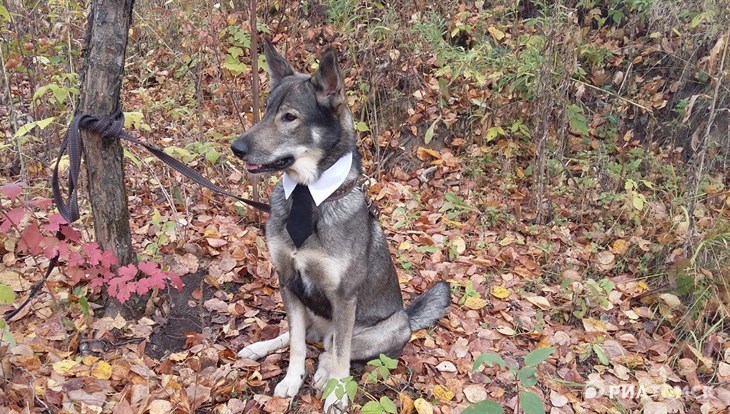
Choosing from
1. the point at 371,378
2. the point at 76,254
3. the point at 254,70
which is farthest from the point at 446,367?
the point at 254,70

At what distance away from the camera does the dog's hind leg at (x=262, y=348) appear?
402 centimetres

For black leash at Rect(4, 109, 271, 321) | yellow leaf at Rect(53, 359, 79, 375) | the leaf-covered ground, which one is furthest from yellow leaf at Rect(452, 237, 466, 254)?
yellow leaf at Rect(53, 359, 79, 375)

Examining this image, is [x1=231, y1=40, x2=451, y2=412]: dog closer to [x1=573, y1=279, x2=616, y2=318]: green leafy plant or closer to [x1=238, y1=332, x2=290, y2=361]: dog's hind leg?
[x1=238, y1=332, x2=290, y2=361]: dog's hind leg

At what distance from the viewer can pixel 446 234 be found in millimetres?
6047

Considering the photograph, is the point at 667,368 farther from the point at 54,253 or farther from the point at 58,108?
the point at 58,108

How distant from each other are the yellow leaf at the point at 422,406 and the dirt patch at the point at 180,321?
1.62m

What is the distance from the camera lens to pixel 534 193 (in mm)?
6430

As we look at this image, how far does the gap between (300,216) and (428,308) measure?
1.58 metres

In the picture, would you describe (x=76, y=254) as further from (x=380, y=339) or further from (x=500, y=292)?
(x=500, y=292)

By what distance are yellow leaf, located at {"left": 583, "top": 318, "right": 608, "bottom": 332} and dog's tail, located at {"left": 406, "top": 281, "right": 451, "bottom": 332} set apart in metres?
1.34

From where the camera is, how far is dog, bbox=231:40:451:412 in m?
3.44

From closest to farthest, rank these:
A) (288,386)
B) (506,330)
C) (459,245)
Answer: (288,386)
(506,330)
(459,245)

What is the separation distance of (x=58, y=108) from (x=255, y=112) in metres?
2.82

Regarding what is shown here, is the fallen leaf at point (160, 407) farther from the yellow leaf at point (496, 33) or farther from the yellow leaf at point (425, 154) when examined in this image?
the yellow leaf at point (496, 33)
